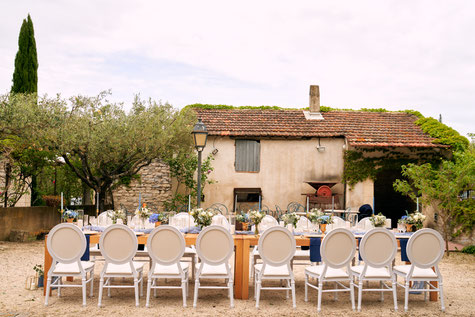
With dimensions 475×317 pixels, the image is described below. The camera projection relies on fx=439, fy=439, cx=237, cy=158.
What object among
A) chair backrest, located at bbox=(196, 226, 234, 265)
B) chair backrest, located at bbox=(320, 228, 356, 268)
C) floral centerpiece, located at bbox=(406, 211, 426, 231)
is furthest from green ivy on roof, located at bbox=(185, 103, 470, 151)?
chair backrest, located at bbox=(196, 226, 234, 265)

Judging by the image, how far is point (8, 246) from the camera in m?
10.4

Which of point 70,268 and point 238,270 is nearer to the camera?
point 70,268

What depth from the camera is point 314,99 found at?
16031mm

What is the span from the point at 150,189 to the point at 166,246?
9229mm

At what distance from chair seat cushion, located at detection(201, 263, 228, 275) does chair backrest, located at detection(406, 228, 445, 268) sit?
2426mm

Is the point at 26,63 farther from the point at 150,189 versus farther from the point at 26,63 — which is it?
the point at 150,189

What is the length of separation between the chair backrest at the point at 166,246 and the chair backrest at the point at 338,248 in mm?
1831

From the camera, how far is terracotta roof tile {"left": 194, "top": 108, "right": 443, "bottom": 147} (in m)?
14.2

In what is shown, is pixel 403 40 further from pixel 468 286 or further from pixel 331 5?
pixel 468 286

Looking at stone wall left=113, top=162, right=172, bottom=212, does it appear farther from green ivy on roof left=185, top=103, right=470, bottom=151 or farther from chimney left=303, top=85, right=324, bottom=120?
chimney left=303, top=85, right=324, bottom=120

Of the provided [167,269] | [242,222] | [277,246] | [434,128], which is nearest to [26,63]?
[242,222]

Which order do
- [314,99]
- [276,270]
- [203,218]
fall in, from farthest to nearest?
[314,99]
[203,218]
[276,270]

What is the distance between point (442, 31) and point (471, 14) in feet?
4.51

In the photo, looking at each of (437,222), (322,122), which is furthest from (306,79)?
(437,222)
